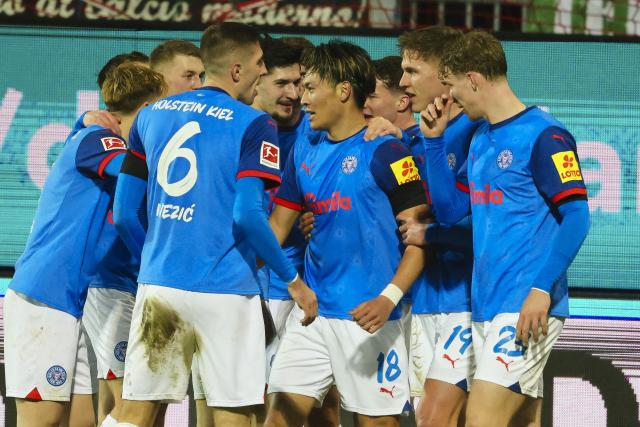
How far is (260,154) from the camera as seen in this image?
15.9ft

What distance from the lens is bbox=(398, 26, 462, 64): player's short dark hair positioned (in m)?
5.91

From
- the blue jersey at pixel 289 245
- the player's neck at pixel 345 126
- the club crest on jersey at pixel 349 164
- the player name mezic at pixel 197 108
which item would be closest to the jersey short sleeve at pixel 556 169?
the club crest on jersey at pixel 349 164

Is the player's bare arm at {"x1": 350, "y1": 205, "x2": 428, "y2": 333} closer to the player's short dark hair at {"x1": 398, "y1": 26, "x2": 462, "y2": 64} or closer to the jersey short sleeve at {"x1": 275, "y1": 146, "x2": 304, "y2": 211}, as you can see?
the jersey short sleeve at {"x1": 275, "y1": 146, "x2": 304, "y2": 211}

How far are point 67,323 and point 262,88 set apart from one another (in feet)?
6.34

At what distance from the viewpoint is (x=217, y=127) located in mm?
4875

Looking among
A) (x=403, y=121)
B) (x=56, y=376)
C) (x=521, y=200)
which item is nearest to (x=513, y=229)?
(x=521, y=200)

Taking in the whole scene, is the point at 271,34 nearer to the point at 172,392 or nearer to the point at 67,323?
the point at 67,323

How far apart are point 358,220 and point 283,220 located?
524 mm

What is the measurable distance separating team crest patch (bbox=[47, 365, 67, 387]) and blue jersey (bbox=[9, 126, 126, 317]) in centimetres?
29

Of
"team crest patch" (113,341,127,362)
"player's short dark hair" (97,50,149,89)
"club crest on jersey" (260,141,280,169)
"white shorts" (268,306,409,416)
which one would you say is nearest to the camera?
"club crest on jersey" (260,141,280,169)

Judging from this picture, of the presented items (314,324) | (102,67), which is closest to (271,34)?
(102,67)

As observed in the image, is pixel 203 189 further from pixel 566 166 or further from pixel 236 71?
pixel 566 166

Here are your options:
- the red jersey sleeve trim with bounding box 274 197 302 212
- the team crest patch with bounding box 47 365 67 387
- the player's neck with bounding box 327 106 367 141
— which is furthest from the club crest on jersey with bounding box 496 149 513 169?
the team crest patch with bounding box 47 365 67 387

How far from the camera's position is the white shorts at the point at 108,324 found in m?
5.95
